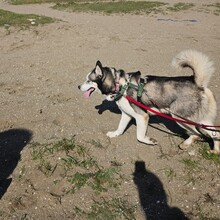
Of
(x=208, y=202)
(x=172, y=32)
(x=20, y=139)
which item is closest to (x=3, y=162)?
(x=20, y=139)

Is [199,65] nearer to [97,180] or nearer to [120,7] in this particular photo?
[97,180]

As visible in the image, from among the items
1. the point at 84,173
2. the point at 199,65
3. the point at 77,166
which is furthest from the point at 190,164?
the point at 77,166

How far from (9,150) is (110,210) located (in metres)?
2.20

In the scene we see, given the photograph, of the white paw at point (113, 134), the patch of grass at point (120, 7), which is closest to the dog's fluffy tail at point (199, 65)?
the white paw at point (113, 134)

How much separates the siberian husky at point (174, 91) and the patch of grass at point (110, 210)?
1408 millimetres

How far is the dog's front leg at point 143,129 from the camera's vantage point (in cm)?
510

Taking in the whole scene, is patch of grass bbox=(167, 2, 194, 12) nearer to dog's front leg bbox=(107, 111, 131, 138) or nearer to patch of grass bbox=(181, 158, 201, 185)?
dog's front leg bbox=(107, 111, 131, 138)

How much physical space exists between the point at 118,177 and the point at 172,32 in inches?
375

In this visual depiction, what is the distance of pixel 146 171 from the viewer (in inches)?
191

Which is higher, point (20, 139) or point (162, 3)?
point (20, 139)

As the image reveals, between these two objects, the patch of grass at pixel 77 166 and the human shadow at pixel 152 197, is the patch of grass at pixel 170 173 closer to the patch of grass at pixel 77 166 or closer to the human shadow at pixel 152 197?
the human shadow at pixel 152 197

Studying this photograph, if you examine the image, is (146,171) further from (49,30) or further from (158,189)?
(49,30)

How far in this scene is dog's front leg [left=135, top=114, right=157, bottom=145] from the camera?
16.7 ft

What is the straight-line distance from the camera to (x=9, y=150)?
5285 mm
